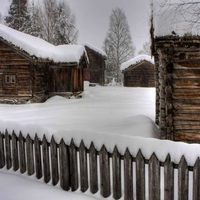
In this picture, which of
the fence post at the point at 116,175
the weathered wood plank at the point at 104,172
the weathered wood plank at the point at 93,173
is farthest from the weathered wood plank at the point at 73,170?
the fence post at the point at 116,175

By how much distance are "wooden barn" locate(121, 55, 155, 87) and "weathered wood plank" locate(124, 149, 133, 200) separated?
32867 millimetres

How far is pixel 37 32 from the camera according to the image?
126 ft

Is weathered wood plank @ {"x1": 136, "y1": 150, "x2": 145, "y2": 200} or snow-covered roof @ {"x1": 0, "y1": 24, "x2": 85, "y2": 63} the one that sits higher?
snow-covered roof @ {"x1": 0, "y1": 24, "x2": 85, "y2": 63}

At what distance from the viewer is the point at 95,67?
4256cm

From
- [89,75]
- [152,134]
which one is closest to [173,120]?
[152,134]

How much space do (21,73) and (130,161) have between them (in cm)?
1693

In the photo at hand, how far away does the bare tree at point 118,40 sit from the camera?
47.9m

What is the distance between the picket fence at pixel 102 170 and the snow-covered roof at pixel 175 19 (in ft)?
12.8

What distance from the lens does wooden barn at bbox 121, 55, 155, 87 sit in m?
35.7

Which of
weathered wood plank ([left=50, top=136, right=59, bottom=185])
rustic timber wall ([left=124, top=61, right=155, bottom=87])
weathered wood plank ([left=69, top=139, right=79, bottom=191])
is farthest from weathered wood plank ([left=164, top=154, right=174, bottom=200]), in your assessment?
rustic timber wall ([left=124, top=61, right=155, bottom=87])

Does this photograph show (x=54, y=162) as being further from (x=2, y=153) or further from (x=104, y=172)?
(x=2, y=153)

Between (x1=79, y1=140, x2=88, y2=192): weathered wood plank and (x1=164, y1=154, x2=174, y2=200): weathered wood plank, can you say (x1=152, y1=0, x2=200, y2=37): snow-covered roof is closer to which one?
(x1=79, y1=140, x2=88, y2=192): weathered wood plank

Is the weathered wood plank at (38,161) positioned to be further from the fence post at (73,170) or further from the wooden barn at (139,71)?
the wooden barn at (139,71)

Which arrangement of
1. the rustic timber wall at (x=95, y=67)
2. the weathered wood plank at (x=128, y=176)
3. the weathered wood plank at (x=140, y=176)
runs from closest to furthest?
the weathered wood plank at (x=140, y=176) < the weathered wood plank at (x=128, y=176) < the rustic timber wall at (x=95, y=67)
